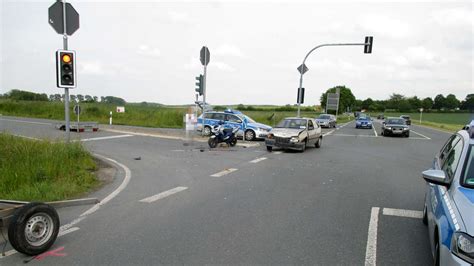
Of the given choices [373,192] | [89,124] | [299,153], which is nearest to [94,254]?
[373,192]

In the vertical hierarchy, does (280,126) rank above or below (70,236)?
above

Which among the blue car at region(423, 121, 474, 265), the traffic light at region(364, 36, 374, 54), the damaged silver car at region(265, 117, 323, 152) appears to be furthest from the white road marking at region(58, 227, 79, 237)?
the traffic light at region(364, 36, 374, 54)

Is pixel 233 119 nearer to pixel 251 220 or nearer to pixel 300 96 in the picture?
pixel 300 96

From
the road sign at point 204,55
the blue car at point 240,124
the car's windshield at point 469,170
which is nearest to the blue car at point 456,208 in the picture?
the car's windshield at point 469,170

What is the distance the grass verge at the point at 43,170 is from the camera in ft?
20.4

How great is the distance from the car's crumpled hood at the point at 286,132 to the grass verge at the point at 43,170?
7.62m

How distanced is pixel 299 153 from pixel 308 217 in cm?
864

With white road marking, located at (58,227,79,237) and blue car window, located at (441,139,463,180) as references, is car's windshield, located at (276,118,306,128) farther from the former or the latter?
white road marking, located at (58,227,79,237)

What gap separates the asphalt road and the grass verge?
655 millimetres

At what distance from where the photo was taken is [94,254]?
3.85 metres

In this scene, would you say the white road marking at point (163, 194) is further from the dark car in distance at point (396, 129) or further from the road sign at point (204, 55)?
the dark car in distance at point (396, 129)

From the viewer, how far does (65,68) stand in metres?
8.77

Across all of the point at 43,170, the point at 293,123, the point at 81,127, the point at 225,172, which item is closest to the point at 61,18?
the point at 43,170

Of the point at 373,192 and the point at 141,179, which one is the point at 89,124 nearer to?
the point at 141,179
